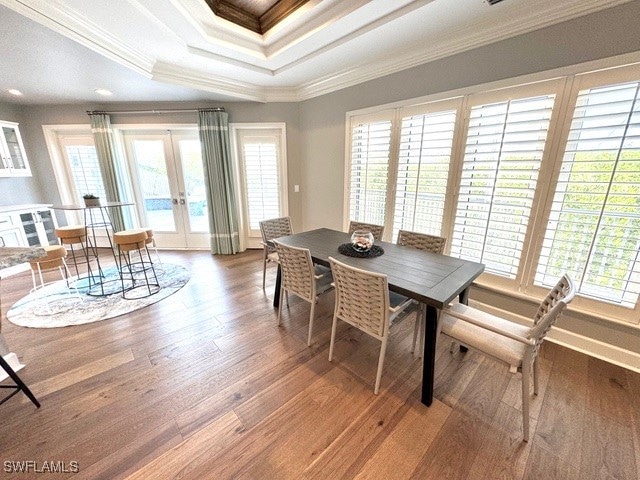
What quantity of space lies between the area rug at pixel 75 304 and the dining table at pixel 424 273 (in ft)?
6.20

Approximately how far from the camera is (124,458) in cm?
130

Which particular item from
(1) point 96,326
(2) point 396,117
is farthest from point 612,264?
(1) point 96,326

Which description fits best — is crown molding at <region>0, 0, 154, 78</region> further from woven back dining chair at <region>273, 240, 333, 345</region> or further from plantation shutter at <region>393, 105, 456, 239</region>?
plantation shutter at <region>393, 105, 456, 239</region>

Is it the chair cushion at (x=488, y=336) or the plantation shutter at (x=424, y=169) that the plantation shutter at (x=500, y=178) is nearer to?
the plantation shutter at (x=424, y=169)

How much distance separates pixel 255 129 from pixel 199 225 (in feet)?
6.84

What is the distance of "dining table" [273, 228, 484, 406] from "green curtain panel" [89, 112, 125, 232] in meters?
3.62

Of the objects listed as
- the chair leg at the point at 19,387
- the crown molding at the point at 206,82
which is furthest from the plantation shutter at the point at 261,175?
the chair leg at the point at 19,387

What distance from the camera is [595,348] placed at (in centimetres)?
198

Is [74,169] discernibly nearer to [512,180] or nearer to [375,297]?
[375,297]

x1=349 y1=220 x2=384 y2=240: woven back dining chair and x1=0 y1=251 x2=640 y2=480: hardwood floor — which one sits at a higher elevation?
x1=349 y1=220 x2=384 y2=240: woven back dining chair

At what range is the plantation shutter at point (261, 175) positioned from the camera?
4.27 metres

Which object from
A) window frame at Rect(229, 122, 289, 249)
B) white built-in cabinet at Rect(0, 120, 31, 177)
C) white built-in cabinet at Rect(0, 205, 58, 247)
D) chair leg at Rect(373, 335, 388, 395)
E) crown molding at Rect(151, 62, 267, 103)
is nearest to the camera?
chair leg at Rect(373, 335, 388, 395)

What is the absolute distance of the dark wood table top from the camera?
1.52m

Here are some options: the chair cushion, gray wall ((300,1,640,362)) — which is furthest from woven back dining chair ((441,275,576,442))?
gray wall ((300,1,640,362))
